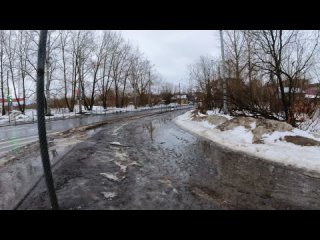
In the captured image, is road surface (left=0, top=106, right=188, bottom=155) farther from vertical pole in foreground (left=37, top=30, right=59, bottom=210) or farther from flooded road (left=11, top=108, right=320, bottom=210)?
vertical pole in foreground (left=37, top=30, right=59, bottom=210)

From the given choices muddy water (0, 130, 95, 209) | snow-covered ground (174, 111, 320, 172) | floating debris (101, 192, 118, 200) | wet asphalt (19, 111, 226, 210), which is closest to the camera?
wet asphalt (19, 111, 226, 210)

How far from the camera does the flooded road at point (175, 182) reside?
194 inches

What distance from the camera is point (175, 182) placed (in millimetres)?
6254

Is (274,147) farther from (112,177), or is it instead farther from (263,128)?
(112,177)

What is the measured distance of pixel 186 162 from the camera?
8.40 metres

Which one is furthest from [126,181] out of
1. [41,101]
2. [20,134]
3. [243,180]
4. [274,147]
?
[20,134]

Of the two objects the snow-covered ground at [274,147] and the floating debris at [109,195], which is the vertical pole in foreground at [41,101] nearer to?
the floating debris at [109,195]

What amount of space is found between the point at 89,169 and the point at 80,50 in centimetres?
3845

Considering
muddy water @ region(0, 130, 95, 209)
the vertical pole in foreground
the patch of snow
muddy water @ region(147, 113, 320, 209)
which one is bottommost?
muddy water @ region(147, 113, 320, 209)

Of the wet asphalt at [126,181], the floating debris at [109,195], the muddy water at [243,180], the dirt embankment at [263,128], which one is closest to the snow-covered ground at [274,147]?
the dirt embankment at [263,128]

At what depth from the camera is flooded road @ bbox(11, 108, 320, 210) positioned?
4.94 m

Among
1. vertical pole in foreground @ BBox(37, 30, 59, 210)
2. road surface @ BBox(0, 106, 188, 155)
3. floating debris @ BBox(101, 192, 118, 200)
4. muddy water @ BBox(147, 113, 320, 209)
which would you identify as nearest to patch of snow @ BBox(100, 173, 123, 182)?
floating debris @ BBox(101, 192, 118, 200)
